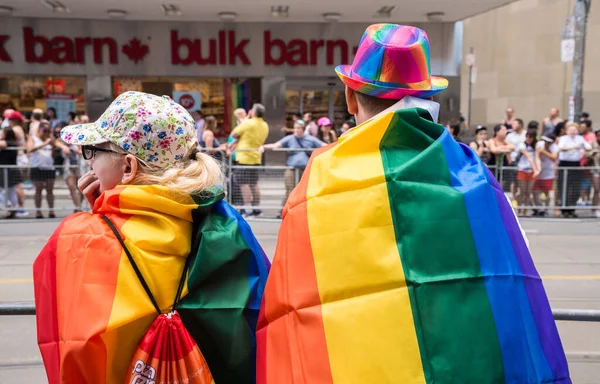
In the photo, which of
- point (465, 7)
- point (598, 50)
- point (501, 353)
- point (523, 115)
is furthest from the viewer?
point (523, 115)

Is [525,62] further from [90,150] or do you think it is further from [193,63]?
[90,150]

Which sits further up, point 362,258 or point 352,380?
point 362,258

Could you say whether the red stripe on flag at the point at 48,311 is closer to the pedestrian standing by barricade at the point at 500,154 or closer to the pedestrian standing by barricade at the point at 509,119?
the pedestrian standing by barricade at the point at 500,154

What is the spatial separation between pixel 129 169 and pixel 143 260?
1.26ft

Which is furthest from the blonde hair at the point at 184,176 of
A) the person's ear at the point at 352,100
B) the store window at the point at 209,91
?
the store window at the point at 209,91

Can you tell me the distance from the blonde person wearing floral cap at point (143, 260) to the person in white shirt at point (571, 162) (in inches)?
429

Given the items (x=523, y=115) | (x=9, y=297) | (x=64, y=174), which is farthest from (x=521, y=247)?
(x=523, y=115)

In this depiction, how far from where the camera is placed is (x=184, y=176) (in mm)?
2023

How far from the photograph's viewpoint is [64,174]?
11.3m

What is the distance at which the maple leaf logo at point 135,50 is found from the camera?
792 inches

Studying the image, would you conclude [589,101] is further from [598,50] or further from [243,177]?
[243,177]

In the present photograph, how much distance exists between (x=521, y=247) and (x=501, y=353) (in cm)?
35

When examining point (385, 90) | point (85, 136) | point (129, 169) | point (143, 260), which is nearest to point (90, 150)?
point (85, 136)

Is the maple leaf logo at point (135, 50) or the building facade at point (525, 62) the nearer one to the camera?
the maple leaf logo at point (135, 50)
